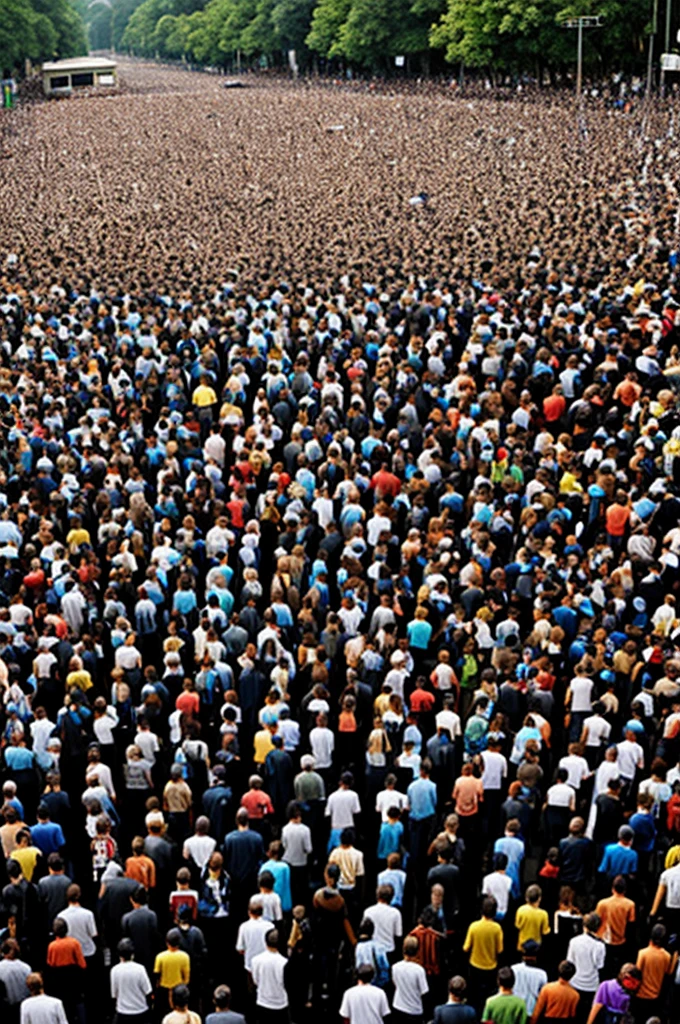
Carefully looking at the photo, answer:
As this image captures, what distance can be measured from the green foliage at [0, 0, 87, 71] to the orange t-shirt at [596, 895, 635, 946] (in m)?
118

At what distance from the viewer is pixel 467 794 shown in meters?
13.2

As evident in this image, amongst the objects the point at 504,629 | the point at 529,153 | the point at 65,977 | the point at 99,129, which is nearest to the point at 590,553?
the point at 504,629

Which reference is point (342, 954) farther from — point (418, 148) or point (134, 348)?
point (418, 148)

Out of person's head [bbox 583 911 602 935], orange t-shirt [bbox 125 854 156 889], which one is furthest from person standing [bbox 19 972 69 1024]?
person's head [bbox 583 911 602 935]

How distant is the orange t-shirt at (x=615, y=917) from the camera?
11617mm

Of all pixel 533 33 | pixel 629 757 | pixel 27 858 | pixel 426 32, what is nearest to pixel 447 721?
pixel 629 757

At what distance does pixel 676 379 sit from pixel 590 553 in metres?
6.19

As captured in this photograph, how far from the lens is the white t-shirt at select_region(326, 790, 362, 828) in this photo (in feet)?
42.2

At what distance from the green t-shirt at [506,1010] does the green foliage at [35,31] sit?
11938 centimetres

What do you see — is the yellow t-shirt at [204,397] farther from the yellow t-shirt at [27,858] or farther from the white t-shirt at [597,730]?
the yellow t-shirt at [27,858]

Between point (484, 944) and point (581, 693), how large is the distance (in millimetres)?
3504

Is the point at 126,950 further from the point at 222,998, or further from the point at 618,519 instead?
the point at 618,519

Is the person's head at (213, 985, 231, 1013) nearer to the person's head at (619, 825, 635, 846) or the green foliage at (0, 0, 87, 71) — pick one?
the person's head at (619, 825, 635, 846)

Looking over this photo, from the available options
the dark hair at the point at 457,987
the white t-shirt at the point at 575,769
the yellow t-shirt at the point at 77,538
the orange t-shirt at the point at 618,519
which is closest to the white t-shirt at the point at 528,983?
the dark hair at the point at 457,987
